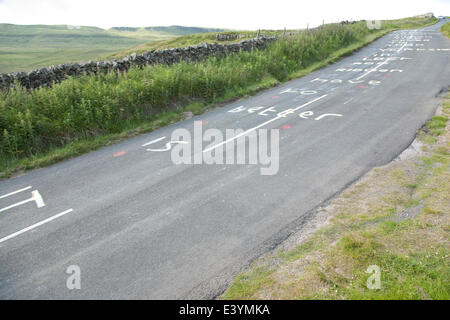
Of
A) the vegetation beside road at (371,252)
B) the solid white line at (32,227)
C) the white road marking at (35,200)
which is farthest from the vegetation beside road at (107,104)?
the vegetation beside road at (371,252)

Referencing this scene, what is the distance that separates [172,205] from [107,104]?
6.72 metres

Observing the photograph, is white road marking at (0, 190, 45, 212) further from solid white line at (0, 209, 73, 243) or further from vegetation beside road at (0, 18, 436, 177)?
vegetation beside road at (0, 18, 436, 177)

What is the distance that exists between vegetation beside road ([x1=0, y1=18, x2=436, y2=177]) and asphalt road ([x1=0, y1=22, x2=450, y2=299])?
952 millimetres

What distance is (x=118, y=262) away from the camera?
504 centimetres

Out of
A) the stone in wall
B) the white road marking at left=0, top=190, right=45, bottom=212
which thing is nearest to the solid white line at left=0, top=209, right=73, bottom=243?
the white road marking at left=0, top=190, right=45, bottom=212

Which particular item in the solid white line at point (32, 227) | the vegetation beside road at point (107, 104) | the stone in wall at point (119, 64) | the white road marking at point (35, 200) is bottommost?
the solid white line at point (32, 227)

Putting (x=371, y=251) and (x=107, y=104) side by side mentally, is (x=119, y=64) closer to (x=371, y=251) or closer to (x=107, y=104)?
(x=107, y=104)

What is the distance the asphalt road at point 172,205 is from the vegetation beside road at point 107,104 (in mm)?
→ 952

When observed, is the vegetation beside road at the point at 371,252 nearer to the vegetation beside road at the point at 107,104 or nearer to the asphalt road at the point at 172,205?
the asphalt road at the point at 172,205

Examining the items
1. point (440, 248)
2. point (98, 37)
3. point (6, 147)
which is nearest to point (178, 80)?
point (6, 147)

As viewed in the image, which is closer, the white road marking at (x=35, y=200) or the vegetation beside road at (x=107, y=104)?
the white road marking at (x=35, y=200)

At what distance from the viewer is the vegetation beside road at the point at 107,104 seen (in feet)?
32.0

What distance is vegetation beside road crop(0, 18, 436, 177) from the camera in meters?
9.76

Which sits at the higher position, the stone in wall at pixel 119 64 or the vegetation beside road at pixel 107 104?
the stone in wall at pixel 119 64
